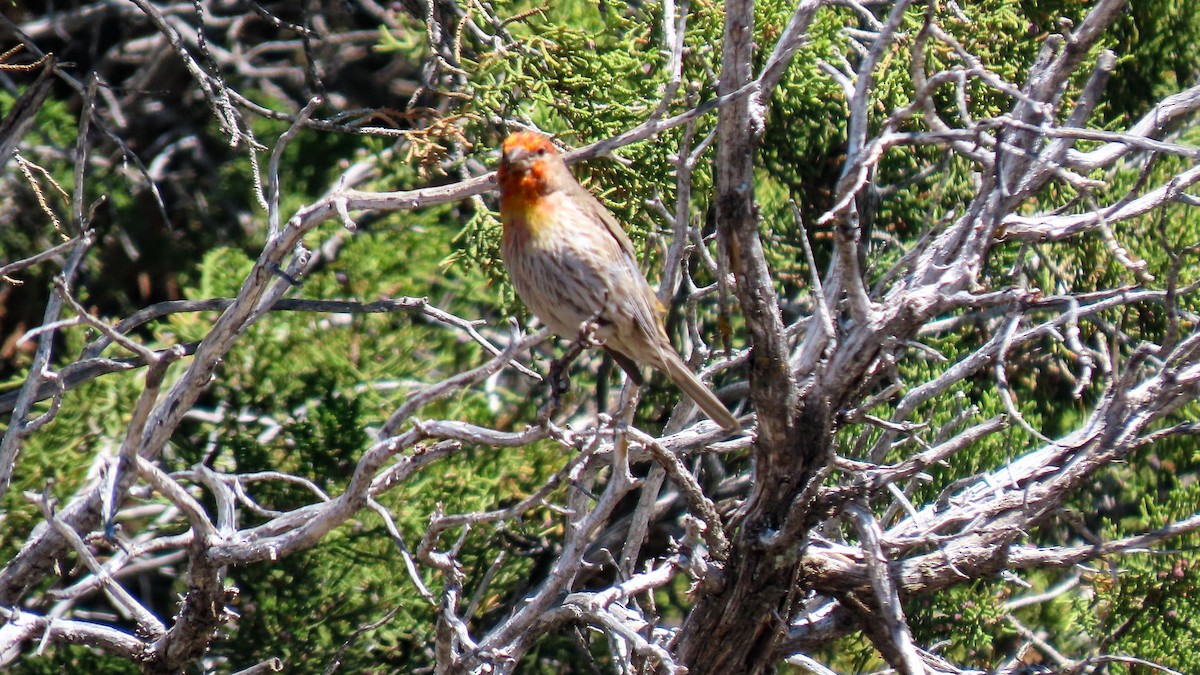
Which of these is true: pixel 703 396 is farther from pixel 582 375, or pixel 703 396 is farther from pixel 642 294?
pixel 582 375

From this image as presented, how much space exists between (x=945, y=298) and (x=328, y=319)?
3603mm

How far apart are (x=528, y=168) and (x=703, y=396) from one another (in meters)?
0.99

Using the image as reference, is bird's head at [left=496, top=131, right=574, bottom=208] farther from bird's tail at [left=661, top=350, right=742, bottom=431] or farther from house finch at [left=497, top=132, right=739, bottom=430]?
bird's tail at [left=661, top=350, right=742, bottom=431]

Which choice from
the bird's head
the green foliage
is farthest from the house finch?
the green foliage

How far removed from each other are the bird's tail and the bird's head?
743 millimetres

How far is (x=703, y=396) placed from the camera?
412cm

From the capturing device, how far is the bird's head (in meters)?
4.37

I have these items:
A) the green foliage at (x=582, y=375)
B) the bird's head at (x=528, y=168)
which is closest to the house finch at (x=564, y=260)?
the bird's head at (x=528, y=168)

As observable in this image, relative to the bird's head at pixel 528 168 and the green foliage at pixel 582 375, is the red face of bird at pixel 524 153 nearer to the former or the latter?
the bird's head at pixel 528 168

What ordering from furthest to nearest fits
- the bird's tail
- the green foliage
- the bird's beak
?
the green foliage
the bird's beak
the bird's tail

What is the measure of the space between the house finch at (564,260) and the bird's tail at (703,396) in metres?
0.09

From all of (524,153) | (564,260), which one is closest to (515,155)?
(524,153)

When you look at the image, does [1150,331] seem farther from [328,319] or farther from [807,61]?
[328,319]

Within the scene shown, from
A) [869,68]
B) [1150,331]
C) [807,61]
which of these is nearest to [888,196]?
[807,61]
